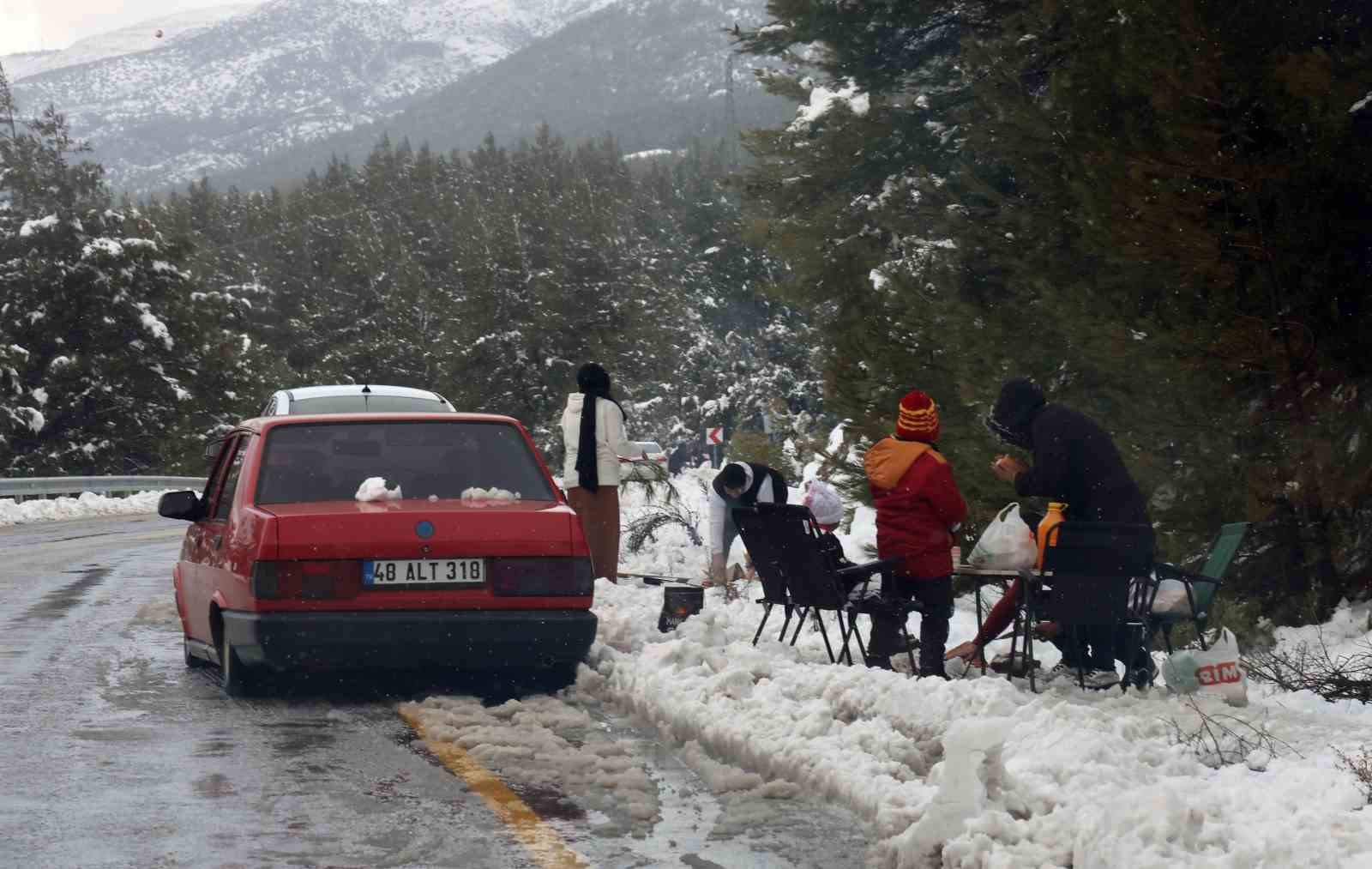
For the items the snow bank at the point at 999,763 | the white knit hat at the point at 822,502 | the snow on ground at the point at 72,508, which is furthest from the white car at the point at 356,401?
the snow on ground at the point at 72,508

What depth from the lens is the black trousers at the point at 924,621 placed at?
8.88 meters

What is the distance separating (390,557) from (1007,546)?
9.96 ft

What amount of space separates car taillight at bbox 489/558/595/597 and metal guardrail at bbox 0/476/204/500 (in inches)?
991

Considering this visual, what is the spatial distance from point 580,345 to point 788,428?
138 feet

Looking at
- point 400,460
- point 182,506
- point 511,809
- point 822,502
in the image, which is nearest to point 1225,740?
point 511,809

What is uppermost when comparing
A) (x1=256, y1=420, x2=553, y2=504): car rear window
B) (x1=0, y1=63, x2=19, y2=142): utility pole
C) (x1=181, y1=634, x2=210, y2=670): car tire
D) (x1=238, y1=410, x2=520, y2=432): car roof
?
(x1=0, y1=63, x2=19, y2=142): utility pole

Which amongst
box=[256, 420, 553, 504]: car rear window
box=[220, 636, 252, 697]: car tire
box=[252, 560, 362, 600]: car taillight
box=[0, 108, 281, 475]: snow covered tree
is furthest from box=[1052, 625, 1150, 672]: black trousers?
box=[0, 108, 281, 475]: snow covered tree

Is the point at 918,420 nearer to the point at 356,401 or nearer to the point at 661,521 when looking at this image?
the point at 356,401

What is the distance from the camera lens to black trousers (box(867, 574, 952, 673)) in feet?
29.1

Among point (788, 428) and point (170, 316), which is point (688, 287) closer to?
point (170, 316)

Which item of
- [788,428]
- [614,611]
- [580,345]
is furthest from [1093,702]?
[580,345]

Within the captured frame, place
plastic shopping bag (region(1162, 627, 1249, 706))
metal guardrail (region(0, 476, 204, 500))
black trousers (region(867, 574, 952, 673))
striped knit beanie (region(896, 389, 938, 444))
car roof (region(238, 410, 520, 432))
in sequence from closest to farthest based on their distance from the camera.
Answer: plastic shopping bag (region(1162, 627, 1249, 706)) < black trousers (region(867, 574, 952, 673)) < striped knit beanie (region(896, 389, 938, 444)) < car roof (region(238, 410, 520, 432)) < metal guardrail (region(0, 476, 204, 500))

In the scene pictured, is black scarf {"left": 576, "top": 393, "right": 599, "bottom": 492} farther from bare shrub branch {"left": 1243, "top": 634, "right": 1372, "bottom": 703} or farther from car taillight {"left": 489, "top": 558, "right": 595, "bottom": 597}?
bare shrub branch {"left": 1243, "top": 634, "right": 1372, "bottom": 703}

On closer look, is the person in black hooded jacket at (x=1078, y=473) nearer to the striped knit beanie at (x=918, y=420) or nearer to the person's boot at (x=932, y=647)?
the striped knit beanie at (x=918, y=420)
